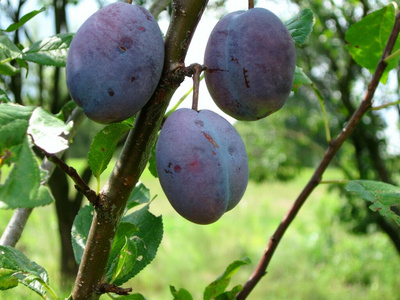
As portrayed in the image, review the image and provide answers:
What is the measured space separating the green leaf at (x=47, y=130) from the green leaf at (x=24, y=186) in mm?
12

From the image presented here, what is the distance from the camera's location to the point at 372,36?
3.02 ft

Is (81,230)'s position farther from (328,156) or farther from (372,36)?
(372,36)

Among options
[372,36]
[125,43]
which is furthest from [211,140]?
[372,36]

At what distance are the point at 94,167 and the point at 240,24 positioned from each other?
0.76 feet

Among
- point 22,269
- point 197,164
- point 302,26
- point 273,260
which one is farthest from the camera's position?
point 273,260

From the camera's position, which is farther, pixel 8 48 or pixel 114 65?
pixel 8 48

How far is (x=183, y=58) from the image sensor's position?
492 mm

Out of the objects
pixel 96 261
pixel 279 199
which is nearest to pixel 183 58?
pixel 96 261

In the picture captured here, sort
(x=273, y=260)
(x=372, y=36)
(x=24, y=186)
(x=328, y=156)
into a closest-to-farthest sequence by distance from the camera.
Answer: (x=24, y=186) → (x=328, y=156) → (x=372, y=36) → (x=273, y=260)

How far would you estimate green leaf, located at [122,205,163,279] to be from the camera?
26.7 inches

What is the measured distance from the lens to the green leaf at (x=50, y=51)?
2.23ft

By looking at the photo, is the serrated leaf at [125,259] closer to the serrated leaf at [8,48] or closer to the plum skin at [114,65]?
the plum skin at [114,65]

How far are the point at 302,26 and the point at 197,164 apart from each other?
32 centimetres

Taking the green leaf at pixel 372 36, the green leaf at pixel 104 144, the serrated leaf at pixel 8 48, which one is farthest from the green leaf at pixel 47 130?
the green leaf at pixel 372 36
